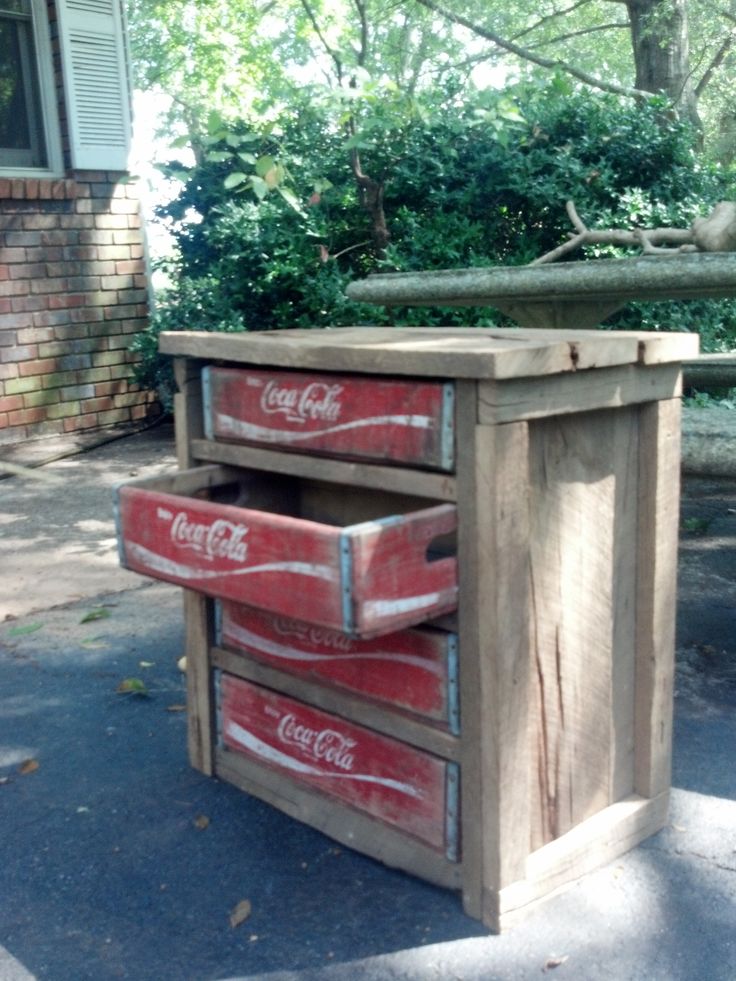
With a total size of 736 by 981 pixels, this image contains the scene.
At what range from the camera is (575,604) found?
2256mm

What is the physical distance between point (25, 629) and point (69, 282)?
13.7 feet

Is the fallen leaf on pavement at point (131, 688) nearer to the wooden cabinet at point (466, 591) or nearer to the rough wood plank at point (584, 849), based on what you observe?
the wooden cabinet at point (466, 591)

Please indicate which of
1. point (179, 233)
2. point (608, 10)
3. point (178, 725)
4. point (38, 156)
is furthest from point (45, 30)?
point (608, 10)

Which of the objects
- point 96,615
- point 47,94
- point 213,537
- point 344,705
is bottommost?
point 96,615

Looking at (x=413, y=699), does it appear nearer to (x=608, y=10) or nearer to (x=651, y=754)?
(x=651, y=754)

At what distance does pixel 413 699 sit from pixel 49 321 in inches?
233

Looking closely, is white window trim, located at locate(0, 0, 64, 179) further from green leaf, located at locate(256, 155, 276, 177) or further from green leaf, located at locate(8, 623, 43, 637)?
green leaf, located at locate(8, 623, 43, 637)

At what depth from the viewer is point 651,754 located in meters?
2.44

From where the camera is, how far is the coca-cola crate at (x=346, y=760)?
223 centimetres

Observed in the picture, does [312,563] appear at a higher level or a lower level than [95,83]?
lower

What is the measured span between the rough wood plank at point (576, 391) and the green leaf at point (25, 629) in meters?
2.53

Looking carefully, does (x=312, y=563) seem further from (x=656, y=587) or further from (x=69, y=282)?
(x=69, y=282)

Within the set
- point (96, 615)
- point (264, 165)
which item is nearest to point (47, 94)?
point (264, 165)

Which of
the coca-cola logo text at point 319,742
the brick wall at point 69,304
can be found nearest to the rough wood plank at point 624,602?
the coca-cola logo text at point 319,742
